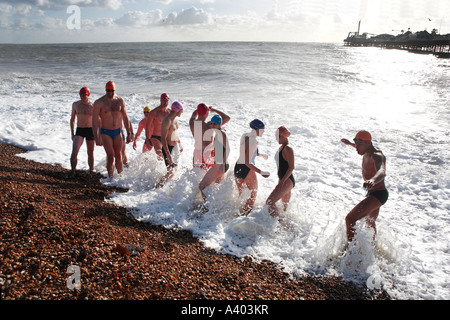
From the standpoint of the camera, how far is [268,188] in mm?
6488

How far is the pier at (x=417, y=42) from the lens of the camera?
53.3 m

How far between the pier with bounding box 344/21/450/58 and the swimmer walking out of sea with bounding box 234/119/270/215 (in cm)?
5701

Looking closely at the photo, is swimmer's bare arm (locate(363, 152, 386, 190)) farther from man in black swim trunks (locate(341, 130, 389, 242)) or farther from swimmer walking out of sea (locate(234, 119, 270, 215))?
swimmer walking out of sea (locate(234, 119, 270, 215))

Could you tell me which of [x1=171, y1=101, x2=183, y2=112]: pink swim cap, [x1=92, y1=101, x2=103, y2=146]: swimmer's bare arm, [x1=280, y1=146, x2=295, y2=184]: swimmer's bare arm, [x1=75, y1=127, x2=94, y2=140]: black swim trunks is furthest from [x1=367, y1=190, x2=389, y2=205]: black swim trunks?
[x1=75, y1=127, x2=94, y2=140]: black swim trunks

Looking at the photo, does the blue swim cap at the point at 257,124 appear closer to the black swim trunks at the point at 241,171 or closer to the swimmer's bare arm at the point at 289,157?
the swimmer's bare arm at the point at 289,157

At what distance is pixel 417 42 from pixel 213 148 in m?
74.3

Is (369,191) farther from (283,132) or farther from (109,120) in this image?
(109,120)

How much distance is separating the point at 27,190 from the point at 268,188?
4.48m

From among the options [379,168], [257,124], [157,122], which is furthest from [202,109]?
[379,168]

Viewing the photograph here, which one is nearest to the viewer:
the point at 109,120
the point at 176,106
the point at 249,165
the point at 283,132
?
the point at 283,132

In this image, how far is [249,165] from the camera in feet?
16.1

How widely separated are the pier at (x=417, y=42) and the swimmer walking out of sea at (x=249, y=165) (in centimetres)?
5701
